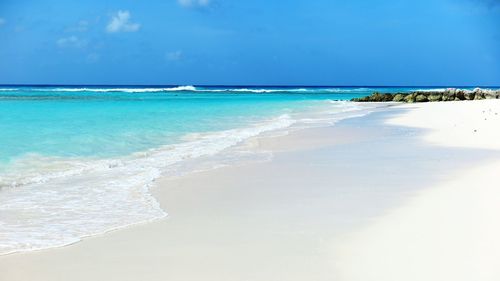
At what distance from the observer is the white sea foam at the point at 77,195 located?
15.2 ft

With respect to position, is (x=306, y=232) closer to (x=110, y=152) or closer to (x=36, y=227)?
(x=36, y=227)

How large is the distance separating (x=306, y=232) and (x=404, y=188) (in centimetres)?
218

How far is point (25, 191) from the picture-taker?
6.56 metres

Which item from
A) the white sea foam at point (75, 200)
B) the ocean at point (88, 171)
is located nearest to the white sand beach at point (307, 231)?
the white sea foam at point (75, 200)

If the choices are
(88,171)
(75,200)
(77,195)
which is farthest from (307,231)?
(88,171)

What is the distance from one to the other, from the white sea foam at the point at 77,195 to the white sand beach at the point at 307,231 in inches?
9.9

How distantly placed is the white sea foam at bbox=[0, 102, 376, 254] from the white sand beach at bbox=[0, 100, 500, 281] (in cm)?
25

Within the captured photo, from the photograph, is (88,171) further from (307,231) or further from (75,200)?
(307,231)

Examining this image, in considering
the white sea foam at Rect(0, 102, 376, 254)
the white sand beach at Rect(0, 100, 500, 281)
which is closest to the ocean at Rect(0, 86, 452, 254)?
the white sea foam at Rect(0, 102, 376, 254)

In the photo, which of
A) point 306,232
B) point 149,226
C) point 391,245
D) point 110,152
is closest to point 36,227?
point 149,226

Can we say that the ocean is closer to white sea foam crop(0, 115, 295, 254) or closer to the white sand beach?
white sea foam crop(0, 115, 295, 254)

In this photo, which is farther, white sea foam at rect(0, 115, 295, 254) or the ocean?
the ocean

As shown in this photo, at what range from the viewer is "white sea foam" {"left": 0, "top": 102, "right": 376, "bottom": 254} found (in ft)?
15.2

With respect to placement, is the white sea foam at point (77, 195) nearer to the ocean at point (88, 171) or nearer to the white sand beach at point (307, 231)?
the ocean at point (88, 171)
